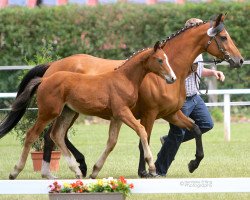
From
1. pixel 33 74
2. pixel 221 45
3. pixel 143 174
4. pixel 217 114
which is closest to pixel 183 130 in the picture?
pixel 143 174

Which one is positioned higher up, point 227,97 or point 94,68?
point 94,68

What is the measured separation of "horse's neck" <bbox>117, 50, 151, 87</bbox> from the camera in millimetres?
10492

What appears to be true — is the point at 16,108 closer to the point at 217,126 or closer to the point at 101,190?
the point at 101,190

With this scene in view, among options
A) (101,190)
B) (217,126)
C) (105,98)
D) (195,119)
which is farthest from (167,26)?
(101,190)

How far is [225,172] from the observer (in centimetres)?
1200

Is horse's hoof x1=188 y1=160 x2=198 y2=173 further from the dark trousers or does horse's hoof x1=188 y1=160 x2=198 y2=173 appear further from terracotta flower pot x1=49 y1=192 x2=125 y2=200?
terracotta flower pot x1=49 y1=192 x2=125 y2=200

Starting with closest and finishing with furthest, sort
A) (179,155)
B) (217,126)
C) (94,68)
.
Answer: (94,68) → (179,155) → (217,126)

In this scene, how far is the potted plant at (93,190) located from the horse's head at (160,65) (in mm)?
1798

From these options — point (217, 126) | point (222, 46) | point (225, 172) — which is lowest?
point (217, 126)

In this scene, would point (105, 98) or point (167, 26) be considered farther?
point (167, 26)

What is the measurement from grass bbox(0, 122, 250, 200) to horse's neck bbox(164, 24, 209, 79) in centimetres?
134

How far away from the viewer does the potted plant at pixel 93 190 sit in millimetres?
8578

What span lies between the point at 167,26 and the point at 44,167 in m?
11.7

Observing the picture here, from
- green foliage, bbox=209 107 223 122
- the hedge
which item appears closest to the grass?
green foliage, bbox=209 107 223 122
